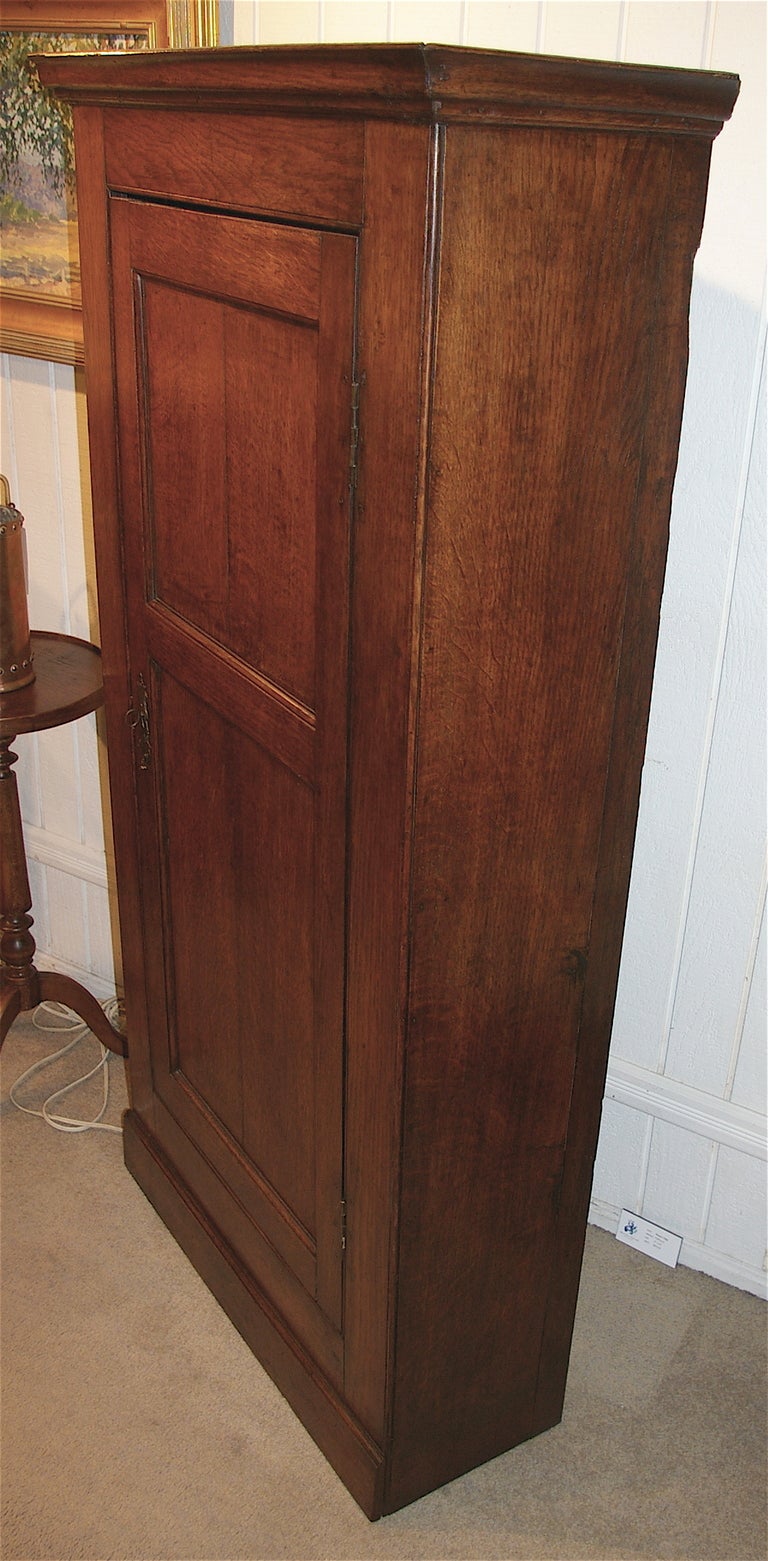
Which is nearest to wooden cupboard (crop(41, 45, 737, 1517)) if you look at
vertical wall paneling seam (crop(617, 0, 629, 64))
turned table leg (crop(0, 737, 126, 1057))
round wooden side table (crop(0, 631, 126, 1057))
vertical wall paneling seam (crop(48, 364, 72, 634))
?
round wooden side table (crop(0, 631, 126, 1057))

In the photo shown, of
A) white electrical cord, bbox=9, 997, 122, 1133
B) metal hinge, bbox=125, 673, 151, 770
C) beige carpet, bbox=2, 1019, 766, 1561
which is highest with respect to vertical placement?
metal hinge, bbox=125, 673, 151, 770

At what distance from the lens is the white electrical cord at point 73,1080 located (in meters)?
2.33

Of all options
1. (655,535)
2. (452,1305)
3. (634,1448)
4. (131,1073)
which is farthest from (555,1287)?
(655,535)

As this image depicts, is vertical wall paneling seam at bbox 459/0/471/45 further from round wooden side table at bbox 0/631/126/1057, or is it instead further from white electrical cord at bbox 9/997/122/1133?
white electrical cord at bbox 9/997/122/1133

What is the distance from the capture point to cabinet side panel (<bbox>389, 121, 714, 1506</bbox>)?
3.61ft

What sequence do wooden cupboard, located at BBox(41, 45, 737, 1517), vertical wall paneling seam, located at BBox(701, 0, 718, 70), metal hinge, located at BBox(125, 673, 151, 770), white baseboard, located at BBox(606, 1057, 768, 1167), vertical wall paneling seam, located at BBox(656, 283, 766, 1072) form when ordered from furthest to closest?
1. white baseboard, located at BBox(606, 1057, 768, 1167)
2. metal hinge, located at BBox(125, 673, 151, 770)
3. vertical wall paneling seam, located at BBox(656, 283, 766, 1072)
4. vertical wall paneling seam, located at BBox(701, 0, 718, 70)
5. wooden cupboard, located at BBox(41, 45, 737, 1517)

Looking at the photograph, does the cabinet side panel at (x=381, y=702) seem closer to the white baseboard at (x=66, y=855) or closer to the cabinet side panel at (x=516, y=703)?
the cabinet side panel at (x=516, y=703)

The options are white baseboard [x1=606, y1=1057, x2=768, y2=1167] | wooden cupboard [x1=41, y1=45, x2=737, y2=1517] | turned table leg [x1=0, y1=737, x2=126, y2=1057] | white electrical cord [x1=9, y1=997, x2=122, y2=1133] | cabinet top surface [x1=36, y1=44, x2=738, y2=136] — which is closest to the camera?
cabinet top surface [x1=36, y1=44, x2=738, y2=136]

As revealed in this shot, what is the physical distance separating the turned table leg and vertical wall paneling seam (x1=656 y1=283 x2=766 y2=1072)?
1018 mm

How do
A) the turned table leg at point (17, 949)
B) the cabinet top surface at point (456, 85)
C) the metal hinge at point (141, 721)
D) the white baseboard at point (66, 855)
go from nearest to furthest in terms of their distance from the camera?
the cabinet top surface at point (456, 85), the metal hinge at point (141, 721), the turned table leg at point (17, 949), the white baseboard at point (66, 855)

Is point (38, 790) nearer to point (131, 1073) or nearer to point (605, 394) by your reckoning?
point (131, 1073)

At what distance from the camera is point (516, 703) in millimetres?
1278

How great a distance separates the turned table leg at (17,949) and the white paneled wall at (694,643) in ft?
1.27

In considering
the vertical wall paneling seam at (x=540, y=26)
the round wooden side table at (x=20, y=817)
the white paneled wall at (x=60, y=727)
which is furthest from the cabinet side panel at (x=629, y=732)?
the white paneled wall at (x=60, y=727)
